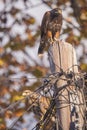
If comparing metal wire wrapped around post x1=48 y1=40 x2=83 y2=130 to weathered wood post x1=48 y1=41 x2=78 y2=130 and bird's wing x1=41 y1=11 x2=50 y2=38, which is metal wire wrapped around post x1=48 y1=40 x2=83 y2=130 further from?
bird's wing x1=41 y1=11 x2=50 y2=38

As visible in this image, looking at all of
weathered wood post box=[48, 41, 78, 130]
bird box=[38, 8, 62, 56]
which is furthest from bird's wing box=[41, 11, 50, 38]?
weathered wood post box=[48, 41, 78, 130]

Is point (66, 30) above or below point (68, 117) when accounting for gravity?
above

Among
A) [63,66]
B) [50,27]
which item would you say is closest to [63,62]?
[63,66]

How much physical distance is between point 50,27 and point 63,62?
2.02 meters

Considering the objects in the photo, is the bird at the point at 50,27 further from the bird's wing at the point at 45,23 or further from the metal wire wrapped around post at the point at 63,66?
the metal wire wrapped around post at the point at 63,66

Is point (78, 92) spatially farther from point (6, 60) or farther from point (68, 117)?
point (6, 60)

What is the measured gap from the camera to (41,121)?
3.55 m

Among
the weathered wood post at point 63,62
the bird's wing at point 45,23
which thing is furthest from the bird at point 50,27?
the weathered wood post at point 63,62

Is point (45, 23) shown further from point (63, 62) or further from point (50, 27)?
point (63, 62)

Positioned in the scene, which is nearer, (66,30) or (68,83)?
(68,83)

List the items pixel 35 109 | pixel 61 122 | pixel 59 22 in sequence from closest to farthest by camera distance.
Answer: pixel 61 122
pixel 35 109
pixel 59 22

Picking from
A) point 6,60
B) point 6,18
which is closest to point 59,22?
point 6,18

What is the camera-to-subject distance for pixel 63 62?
358 centimetres

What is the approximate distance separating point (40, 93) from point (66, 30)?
17.0ft
